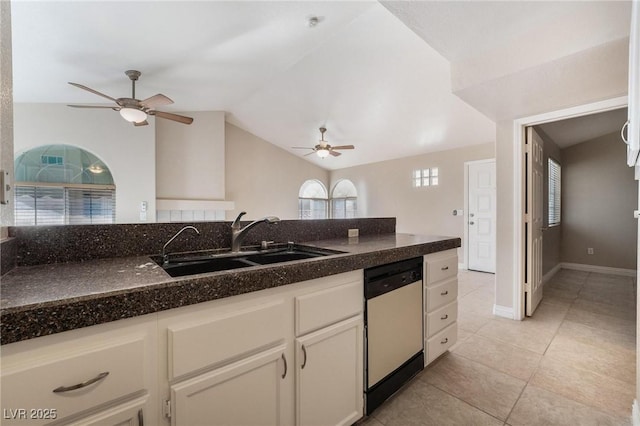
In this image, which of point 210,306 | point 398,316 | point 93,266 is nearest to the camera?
point 210,306

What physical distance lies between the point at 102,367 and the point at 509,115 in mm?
3484

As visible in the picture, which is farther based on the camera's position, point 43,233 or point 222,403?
point 43,233


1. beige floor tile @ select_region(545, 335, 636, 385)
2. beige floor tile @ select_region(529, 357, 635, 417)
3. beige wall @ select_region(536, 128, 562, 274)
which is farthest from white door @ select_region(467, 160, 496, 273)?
beige floor tile @ select_region(529, 357, 635, 417)

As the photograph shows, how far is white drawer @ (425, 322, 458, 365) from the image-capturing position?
1899mm

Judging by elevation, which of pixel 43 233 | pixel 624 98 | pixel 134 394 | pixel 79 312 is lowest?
pixel 134 394

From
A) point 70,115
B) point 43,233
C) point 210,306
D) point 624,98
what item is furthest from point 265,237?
point 70,115

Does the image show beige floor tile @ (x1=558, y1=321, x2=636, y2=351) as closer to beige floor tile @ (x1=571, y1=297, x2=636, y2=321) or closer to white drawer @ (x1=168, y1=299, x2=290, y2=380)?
beige floor tile @ (x1=571, y1=297, x2=636, y2=321)

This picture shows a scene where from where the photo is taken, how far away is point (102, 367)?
28.7 inches

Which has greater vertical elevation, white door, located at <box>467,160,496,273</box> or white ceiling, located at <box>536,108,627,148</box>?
white ceiling, located at <box>536,108,627,148</box>

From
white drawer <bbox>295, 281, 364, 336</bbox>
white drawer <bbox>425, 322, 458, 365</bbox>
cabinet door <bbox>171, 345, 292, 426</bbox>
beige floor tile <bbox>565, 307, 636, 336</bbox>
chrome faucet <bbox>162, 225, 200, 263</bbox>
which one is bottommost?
beige floor tile <bbox>565, 307, 636, 336</bbox>

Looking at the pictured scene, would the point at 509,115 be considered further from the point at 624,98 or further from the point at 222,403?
the point at 222,403

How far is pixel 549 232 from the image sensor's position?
4.38 meters

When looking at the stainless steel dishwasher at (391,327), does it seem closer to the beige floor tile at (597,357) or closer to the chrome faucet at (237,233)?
the chrome faucet at (237,233)

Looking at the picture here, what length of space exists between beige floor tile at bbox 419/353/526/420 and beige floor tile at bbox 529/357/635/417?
0.19 m
